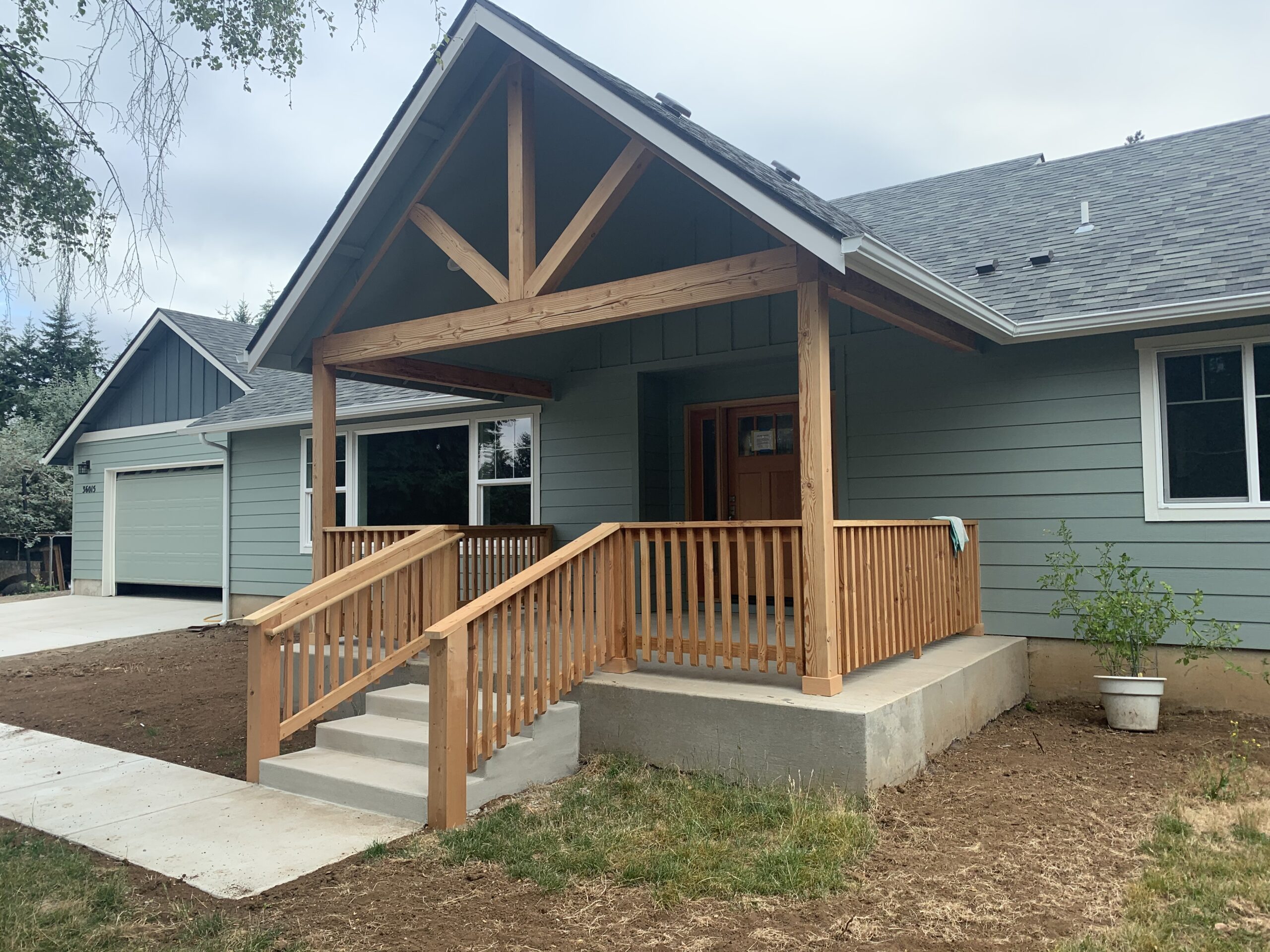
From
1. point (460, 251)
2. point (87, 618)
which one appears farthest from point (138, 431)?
point (460, 251)

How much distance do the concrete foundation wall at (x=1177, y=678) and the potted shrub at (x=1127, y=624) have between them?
8 cm

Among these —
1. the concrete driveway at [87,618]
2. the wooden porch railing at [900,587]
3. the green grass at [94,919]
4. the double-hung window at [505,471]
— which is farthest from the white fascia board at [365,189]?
the concrete driveway at [87,618]

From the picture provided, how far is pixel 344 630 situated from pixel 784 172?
4362 millimetres

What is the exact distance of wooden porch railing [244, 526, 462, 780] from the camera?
17.6 ft

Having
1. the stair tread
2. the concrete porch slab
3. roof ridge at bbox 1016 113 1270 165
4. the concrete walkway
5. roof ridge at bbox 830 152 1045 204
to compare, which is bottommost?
the concrete walkway

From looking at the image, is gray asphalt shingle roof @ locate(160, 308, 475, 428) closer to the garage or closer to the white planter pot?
the garage

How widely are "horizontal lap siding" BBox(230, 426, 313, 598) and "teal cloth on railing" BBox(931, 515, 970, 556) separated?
876 centimetres

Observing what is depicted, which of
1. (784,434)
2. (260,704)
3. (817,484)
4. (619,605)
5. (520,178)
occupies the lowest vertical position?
(260,704)

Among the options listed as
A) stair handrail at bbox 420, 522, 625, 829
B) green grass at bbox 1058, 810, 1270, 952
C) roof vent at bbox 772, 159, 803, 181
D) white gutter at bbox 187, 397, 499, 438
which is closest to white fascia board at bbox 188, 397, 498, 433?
white gutter at bbox 187, 397, 499, 438

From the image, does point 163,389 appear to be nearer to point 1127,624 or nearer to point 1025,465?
point 1025,465

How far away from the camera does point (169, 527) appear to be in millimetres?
15055

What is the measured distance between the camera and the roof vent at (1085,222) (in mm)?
7832

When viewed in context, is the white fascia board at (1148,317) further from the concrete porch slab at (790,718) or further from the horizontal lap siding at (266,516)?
the horizontal lap siding at (266,516)

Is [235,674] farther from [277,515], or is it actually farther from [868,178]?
[868,178]
